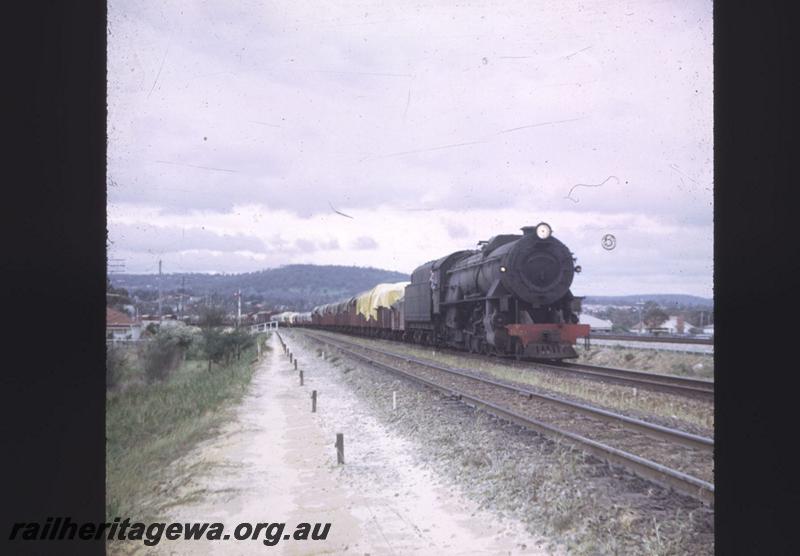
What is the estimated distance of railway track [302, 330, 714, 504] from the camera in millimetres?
6508

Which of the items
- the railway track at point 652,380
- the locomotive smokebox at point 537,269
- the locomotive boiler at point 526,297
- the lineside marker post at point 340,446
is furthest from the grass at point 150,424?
the railway track at point 652,380

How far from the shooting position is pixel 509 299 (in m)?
19.3

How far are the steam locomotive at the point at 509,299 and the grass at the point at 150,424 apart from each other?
321 inches

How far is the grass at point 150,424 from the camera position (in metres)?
7.73

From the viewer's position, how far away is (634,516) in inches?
A: 221

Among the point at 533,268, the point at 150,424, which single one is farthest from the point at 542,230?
the point at 150,424

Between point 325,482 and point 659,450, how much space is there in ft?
14.2

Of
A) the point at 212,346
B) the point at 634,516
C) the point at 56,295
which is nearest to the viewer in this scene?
the point at 56,295

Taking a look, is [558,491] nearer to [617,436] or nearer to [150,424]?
[617,436]

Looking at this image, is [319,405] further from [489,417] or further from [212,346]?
[212,346]

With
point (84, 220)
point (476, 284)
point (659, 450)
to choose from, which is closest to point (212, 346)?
point (476, 284)

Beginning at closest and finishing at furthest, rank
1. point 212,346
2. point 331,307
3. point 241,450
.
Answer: point 241,450 → point 212,346 → point 331,307

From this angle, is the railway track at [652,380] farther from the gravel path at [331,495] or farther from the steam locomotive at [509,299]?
the gravel path at [331,495]

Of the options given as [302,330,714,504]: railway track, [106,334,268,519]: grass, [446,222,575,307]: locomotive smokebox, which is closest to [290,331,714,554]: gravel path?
[302,330,714,504]: railway track
